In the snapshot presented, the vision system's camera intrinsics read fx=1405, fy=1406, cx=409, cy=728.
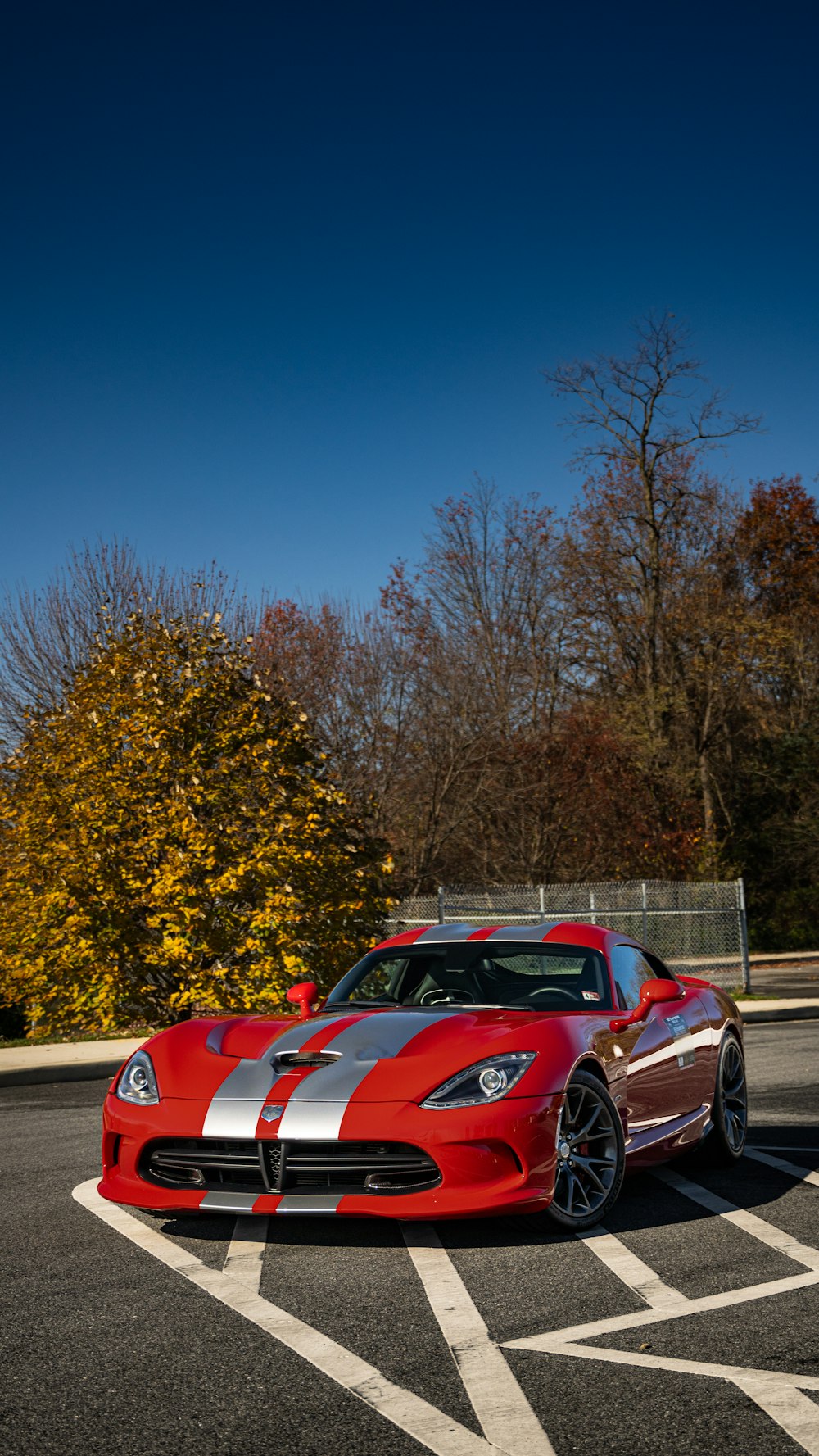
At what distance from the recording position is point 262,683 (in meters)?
16.0

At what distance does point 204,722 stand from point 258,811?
124cm

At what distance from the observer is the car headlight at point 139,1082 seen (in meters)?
5.93

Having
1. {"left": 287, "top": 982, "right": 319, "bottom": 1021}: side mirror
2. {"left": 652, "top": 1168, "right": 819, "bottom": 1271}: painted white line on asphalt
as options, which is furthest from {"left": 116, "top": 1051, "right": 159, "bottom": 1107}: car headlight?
{"left": 652, "top": 1168, "right": 819, "bottom": 1271}: painted white line on asphalt

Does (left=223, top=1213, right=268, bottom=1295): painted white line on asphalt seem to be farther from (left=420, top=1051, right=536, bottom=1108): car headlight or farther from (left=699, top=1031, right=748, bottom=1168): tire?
(left=699, top=1031, right=748, bottom=1168): tire

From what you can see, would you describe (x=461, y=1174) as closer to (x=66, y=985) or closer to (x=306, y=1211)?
(x=306, y=1211)

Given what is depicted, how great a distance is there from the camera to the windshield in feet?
22.6

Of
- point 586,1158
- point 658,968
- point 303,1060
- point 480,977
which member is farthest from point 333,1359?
point 658,968

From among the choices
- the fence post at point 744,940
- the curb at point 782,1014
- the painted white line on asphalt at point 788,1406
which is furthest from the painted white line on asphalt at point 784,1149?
the fence post at point 744,940

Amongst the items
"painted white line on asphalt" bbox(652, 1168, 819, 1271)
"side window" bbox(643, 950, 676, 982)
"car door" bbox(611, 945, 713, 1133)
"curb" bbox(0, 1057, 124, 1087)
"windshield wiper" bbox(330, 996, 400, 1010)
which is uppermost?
"side window" bbox(643, 950, 676, 982)

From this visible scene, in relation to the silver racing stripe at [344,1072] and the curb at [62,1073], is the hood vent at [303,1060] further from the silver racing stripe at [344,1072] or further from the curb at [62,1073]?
the curb at [62,1073]

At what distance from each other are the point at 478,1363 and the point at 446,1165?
123 cm

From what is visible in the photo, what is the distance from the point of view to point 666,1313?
4633 mm

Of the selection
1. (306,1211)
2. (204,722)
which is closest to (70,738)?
(204,722)

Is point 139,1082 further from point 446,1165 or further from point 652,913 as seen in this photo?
point 652,913
